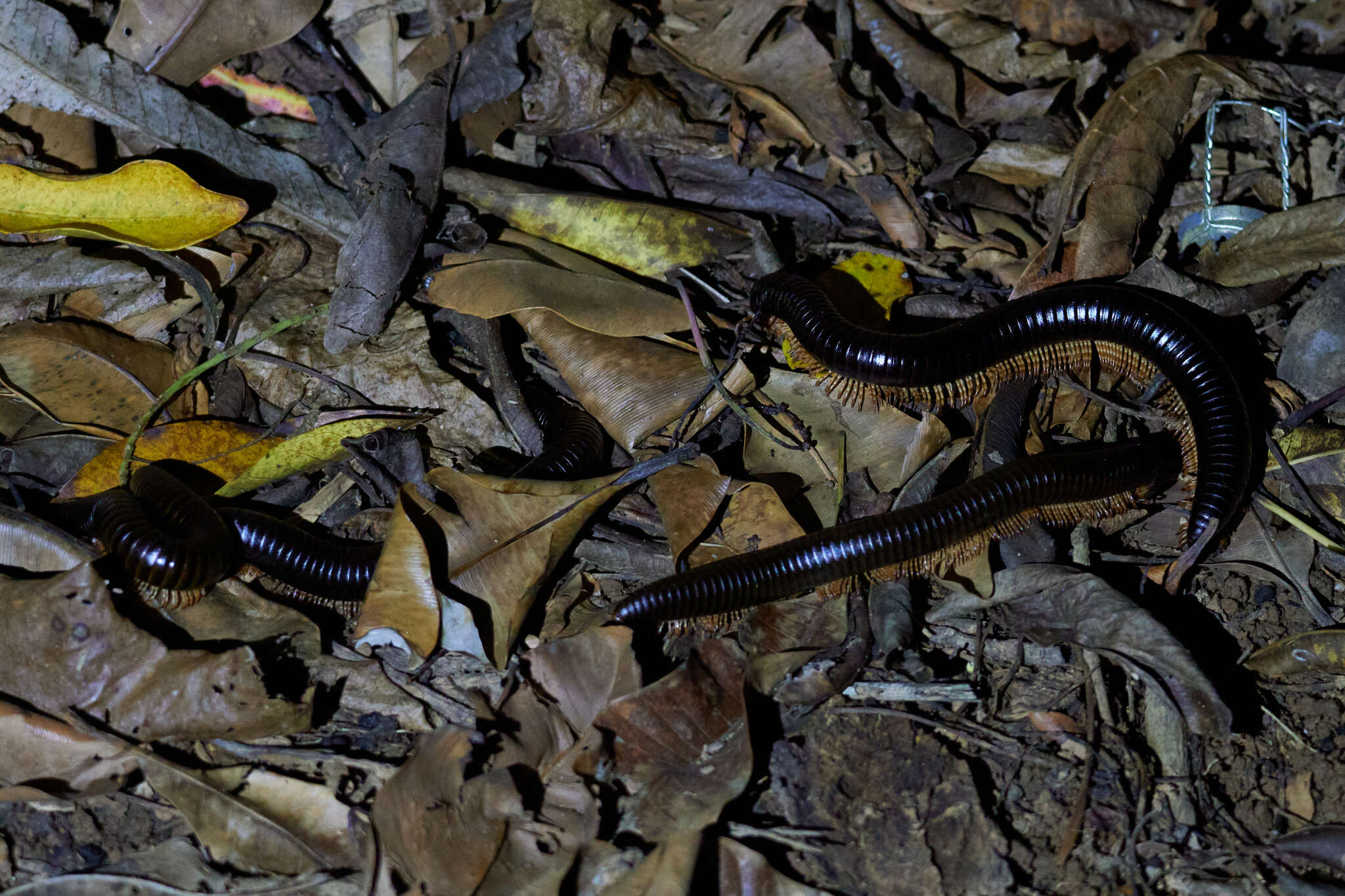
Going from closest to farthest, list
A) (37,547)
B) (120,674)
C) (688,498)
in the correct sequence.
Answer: (120,674)
(37,547)
(688,498)

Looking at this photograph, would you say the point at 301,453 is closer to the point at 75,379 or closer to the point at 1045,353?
the point at 75,379

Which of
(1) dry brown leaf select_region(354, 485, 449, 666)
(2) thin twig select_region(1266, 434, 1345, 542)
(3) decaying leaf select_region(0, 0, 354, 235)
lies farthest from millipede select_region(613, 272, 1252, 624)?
(3) decaying leaf select_region(0, 0, 354, 235)

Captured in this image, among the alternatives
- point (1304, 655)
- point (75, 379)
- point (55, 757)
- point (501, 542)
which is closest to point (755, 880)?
point (501, 542)

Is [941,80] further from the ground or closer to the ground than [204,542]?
further from the ground

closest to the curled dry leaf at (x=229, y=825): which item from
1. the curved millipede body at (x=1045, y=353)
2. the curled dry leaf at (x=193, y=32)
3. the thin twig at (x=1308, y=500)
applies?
the curved millipede body at (x=1045, y=353)

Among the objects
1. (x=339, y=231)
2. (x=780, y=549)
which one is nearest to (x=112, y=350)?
(x=339, y=231)

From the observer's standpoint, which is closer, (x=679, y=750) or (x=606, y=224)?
(x=679, y=750)
